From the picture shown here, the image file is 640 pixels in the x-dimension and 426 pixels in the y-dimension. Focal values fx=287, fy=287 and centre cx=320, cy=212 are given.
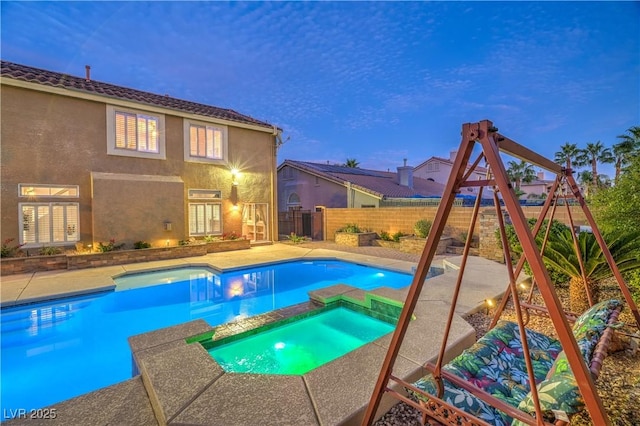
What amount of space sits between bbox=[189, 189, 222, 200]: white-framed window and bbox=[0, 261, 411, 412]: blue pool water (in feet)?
14.3

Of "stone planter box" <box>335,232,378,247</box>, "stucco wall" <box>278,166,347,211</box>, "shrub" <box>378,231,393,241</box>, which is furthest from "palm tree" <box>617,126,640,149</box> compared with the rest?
"stucco wall" <box>278,166,347,211</box>

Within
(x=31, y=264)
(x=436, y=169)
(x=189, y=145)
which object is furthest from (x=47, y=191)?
(x=436, y=169)

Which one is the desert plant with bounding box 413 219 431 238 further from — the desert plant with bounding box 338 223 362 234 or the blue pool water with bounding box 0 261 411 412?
the blue pool water with bounding box 0 261 411 412

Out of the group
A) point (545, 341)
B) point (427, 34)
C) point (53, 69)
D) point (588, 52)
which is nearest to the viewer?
point (545, 341)

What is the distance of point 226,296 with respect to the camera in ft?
26.1

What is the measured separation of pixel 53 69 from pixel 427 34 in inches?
717

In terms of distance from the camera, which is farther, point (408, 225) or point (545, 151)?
point (545, 151)

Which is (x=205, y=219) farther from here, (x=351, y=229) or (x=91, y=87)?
(x=351, y=229)

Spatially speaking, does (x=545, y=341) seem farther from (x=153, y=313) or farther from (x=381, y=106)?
(x=381, y=106)

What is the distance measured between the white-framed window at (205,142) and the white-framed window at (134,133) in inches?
42.6

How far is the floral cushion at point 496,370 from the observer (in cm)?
220

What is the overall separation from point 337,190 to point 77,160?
13.5m

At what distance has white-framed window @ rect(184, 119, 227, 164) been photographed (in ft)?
43.7

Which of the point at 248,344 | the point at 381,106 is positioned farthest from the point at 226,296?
the point at 381,106
